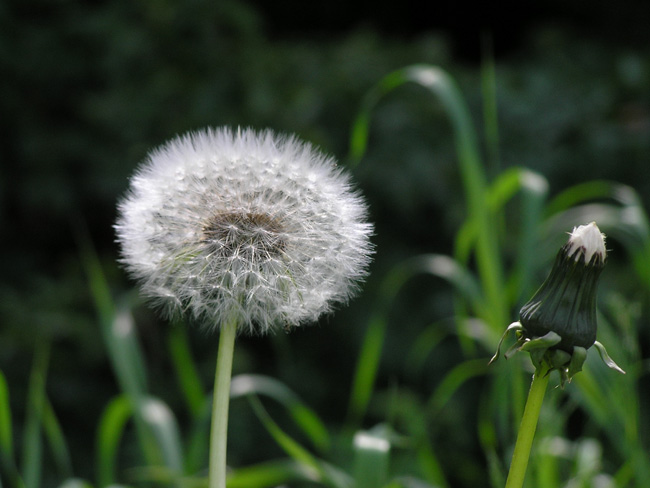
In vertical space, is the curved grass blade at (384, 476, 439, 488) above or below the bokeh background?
below

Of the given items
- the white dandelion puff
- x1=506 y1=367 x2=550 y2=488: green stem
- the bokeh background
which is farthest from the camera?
the bokeh background

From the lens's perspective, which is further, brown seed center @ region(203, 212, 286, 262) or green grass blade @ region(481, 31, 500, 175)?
green grass blade @ region(481, 31, 500, 175)

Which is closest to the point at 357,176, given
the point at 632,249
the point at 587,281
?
the point at 632,249

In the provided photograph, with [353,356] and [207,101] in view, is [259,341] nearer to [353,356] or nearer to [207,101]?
[353,356]

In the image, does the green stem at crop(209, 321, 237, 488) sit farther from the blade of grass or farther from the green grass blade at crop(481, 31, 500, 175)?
the green grass blade at crop(481, 31, 500, 175)

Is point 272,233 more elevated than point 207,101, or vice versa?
point 207,101

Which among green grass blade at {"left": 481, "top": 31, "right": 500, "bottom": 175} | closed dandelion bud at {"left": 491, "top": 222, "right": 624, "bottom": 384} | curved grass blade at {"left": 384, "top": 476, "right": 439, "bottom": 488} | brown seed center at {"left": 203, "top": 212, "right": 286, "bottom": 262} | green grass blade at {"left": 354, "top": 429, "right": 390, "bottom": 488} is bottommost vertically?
curved grass blade at {"left": 384, "top": 476, "right": 439, "bottom": 488}

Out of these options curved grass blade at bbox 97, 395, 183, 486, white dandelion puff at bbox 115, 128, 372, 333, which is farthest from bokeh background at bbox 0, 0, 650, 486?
white dandelion puff at bbox 115, 128, 372, 333
